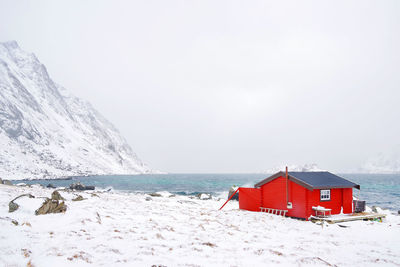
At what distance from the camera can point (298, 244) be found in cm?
1179

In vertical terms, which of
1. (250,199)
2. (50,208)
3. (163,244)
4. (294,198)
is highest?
(50,208)

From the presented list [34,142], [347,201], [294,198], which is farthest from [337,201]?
[34,142]

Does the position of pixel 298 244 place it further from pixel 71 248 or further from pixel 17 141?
pixel 17 141

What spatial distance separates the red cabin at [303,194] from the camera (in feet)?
68.4

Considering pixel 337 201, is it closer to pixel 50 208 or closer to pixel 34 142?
pixel 50 208

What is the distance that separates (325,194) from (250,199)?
7.00 metres

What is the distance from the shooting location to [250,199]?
25.8m

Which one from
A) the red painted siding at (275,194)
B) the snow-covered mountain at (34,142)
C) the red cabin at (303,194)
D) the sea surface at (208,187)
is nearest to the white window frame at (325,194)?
the red cabin at (303,194)

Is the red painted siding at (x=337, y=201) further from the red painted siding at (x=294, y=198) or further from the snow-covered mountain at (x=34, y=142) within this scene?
the snow-covered mountain at (x=34, y=142)

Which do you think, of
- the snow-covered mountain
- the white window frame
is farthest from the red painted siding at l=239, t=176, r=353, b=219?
the snow-covered mountain

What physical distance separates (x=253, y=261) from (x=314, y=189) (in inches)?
544

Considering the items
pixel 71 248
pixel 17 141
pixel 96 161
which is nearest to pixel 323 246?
pixel 71 248

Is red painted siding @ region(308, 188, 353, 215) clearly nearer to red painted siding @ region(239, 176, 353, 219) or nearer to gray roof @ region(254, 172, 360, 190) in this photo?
red painted siding @ region(239, 176, 353, 219)

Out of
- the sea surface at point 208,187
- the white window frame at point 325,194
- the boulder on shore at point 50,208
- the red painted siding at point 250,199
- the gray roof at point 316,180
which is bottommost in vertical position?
the sea surface at point 208,187
